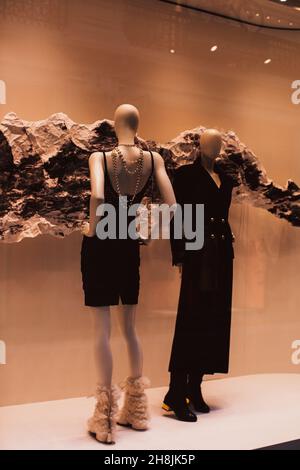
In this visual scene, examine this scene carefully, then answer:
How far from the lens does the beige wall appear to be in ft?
9.00

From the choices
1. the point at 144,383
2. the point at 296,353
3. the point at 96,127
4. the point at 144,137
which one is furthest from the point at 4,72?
the point at 296,353

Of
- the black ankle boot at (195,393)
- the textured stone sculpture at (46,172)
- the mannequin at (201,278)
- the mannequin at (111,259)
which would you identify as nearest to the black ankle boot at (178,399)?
the mannequin at (201,278)

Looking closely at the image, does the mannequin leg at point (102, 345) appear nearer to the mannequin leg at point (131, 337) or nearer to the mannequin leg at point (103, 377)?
the mannequin leg at point (103, 377)

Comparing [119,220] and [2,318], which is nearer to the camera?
[119,220]

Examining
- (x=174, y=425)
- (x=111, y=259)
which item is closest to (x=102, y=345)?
(x=111, y=259)

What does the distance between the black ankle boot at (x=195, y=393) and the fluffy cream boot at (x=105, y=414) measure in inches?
24.2

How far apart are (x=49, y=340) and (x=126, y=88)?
1.40m

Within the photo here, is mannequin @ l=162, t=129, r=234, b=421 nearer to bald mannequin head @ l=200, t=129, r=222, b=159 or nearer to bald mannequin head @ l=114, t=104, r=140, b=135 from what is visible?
bald mannequin head @ l=200, t=129, r=222, b=159

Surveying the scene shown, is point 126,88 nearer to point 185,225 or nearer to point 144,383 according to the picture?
point 185,225

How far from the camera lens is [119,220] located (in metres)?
2.42

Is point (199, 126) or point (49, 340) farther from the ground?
point (199, 126)

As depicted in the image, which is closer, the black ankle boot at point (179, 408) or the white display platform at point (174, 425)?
the white display platform at point (174, 425)

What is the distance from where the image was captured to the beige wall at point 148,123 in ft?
9.00
